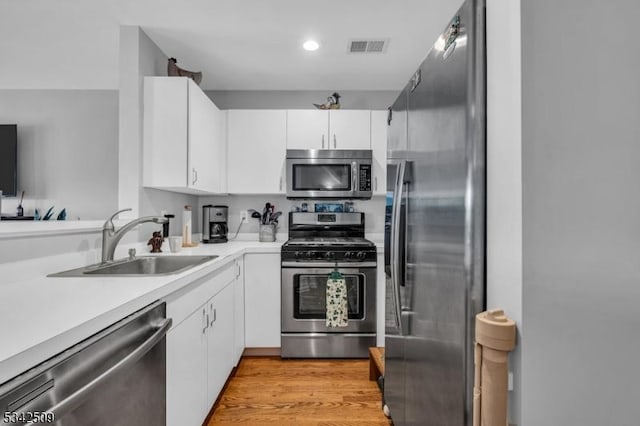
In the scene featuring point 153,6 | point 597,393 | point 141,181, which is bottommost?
point 597,393

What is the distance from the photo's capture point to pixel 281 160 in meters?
3.08

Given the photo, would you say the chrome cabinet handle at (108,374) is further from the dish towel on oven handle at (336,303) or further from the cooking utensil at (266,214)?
the cooking utensil at (266,214)

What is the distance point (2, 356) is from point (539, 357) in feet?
3.51

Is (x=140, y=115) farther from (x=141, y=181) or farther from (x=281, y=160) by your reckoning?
(x=281, y=160)

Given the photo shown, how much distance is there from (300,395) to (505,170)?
2003 millimetres

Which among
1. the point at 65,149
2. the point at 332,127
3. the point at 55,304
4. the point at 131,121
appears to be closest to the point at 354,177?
the point at 332,127

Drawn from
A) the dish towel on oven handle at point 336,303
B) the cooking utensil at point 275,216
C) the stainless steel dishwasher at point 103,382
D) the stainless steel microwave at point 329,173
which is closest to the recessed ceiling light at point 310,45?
the stainless steel microwave at point 329,173

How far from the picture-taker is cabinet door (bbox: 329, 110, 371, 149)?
307 centimetres

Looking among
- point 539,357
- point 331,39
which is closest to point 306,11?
point 331,39

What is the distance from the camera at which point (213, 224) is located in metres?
3.01

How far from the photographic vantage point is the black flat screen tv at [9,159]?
11.6 ft

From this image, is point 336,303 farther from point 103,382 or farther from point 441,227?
point 103,382

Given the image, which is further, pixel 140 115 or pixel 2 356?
pixel 140 115

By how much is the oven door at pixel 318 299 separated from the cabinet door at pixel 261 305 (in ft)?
0.24
